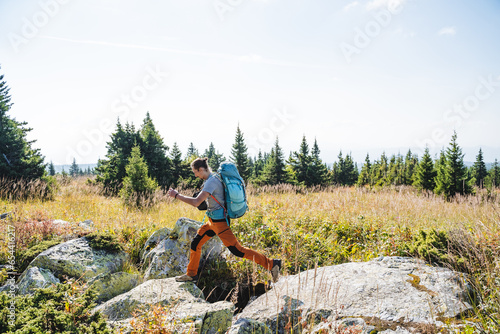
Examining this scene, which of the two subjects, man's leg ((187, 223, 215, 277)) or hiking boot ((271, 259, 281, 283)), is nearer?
hiking boot ((271, 259, 281, 283))

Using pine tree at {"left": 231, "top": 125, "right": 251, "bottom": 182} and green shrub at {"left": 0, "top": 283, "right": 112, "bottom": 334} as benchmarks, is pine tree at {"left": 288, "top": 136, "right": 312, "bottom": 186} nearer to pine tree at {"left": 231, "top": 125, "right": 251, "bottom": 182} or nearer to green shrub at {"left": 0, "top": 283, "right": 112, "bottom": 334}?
pine tree at {"left": 231, "top": 125, "right": 251, "bottom": 182}

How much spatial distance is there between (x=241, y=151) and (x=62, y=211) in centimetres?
2630

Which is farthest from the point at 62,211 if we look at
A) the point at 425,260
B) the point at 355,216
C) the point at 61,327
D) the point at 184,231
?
the point at 425,260

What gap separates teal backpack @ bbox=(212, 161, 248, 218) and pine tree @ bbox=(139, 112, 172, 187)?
54.8 feet

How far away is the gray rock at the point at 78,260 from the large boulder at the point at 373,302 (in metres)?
3.15

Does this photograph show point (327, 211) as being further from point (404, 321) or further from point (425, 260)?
point (404, 321)

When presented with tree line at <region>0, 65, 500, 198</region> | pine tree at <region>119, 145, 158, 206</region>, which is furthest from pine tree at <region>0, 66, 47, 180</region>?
pine tree at <region>119, 145, 158, 206</region>

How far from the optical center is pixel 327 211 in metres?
7.95

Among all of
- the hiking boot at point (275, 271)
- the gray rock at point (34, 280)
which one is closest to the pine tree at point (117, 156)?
the gray rock at point (34, 280)

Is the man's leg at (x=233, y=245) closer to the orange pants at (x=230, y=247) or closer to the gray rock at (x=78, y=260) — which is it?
the orange pants at (x=230, y=247)

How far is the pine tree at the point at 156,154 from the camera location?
19791mm

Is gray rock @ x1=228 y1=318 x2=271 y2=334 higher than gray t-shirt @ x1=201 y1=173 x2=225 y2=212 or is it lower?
lower

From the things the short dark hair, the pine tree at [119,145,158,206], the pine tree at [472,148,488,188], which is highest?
the short dark hair

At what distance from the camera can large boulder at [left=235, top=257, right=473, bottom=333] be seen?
2.71m
